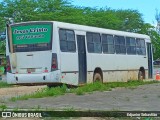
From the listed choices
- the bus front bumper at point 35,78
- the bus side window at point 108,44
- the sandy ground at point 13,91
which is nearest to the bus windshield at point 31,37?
the bus front bumper at point 35,78

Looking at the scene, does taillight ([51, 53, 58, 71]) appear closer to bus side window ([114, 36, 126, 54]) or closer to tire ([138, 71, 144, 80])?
bus side window ([114, 36, 126, 54])

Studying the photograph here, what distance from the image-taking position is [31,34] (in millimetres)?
19500

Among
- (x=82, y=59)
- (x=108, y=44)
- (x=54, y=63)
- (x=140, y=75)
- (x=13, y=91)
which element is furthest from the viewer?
(x=140, y=75)

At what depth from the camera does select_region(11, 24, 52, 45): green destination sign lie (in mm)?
19188

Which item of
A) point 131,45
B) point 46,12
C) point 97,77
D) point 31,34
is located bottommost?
point 97,77

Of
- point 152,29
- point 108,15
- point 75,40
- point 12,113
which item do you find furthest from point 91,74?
point 152,29

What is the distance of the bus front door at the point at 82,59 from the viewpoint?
806 inches

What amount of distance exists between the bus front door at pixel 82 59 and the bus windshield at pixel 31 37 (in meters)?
1.98

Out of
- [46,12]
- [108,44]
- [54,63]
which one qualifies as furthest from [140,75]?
[46,12]

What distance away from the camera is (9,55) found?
20.0 m

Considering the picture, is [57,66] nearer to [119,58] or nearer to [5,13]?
[119,58]

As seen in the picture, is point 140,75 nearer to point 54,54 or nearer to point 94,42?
point 94,42

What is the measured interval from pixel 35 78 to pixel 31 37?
184cm

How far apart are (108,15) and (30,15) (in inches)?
677
